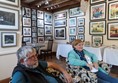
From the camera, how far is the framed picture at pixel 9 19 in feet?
8.81

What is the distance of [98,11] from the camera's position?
205 inches

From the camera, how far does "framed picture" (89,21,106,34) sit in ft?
16.7

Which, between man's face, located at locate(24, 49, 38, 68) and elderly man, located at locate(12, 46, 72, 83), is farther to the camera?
man's face, located at locate(24, 49, 38, 68)

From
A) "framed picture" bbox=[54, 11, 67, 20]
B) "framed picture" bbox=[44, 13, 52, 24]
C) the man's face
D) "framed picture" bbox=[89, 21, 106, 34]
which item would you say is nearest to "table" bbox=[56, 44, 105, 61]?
"framed picture" bbox=[89, 21, 106, 34]

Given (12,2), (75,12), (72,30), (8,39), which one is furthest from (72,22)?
(8,39)

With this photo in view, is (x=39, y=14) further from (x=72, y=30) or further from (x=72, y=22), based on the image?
(x=72, y=30)

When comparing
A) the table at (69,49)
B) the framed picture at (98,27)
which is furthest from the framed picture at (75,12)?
the table at (69,49)

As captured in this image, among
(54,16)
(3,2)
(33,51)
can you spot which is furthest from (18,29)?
(54,16)

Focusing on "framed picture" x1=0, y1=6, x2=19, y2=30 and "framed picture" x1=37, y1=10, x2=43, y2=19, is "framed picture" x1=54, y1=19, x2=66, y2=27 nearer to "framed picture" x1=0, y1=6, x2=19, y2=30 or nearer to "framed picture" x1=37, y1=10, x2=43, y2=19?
"framed picture" x1=37, y1=10, x2=43, y2=19

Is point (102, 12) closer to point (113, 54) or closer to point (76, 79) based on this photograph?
point (113, 54)

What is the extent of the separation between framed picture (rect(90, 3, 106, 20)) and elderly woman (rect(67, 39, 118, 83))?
3.07 meters

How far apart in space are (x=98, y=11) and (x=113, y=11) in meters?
0.61

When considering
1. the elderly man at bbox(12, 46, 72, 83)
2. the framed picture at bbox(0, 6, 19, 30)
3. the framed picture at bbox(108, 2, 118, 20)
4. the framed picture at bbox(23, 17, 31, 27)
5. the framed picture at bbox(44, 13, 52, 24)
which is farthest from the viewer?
the framed picture at bbox(44, 13, 52, 24)

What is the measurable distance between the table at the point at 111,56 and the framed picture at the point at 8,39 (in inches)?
111
